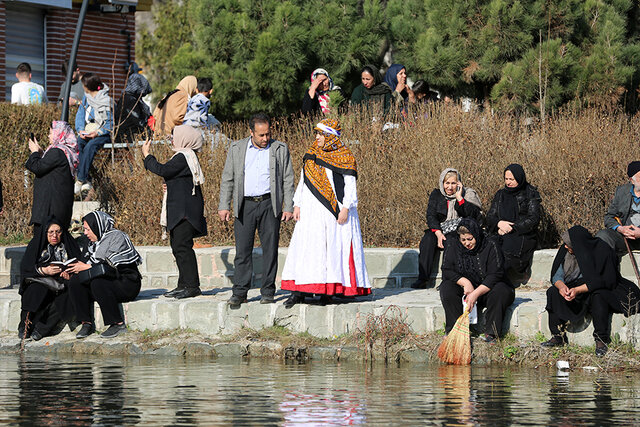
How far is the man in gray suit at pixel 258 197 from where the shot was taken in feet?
39.5

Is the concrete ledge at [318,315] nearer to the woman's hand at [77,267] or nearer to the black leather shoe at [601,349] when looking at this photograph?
the black leather shoe at [601,349]

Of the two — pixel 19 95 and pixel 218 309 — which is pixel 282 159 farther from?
pixel 19 95

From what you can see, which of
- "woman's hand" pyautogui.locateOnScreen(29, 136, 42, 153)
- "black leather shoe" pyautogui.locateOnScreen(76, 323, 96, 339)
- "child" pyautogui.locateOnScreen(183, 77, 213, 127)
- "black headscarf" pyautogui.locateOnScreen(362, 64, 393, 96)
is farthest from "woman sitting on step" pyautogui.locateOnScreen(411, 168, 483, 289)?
"woman's hand" pyautogui.locateOnScreen(29, 136, 42, 153)

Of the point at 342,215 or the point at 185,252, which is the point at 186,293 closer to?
the point at 185,252

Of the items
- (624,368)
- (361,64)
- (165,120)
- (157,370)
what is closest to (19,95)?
(165,120)

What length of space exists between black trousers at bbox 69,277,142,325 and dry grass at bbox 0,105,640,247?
3067 millimetres

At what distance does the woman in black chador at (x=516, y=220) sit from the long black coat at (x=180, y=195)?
323cm

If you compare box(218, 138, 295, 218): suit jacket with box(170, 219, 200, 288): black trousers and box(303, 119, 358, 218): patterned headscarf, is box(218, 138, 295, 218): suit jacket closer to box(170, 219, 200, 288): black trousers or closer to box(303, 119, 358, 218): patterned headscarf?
box(303, 119, 358, 218): patterned headscarf

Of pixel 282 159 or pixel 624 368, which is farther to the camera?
pixel 282 159

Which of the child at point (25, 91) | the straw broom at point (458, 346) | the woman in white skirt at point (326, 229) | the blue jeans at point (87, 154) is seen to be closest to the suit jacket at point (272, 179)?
the woman in white skirt at point (326, 229)

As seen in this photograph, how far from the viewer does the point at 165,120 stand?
55.3 feet

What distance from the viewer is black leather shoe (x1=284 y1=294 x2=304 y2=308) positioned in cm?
1195

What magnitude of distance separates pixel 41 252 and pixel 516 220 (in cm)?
511

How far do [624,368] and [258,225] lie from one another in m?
3.81
